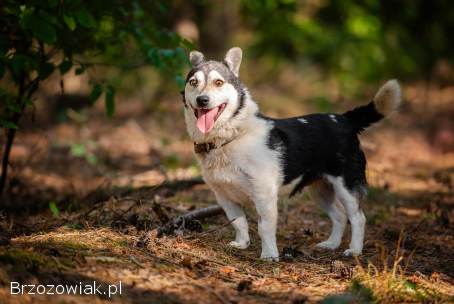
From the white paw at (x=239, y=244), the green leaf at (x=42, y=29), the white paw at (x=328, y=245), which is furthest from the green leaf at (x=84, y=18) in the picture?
the white paw at (x=328, y=245)

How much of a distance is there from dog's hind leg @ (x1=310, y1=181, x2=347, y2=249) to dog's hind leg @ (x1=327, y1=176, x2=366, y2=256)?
25 centimetres

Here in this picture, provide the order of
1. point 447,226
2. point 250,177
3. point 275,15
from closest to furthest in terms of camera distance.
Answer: point 250,177 → point 447,226 → point 275,15

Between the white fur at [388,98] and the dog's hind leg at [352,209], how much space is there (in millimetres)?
880

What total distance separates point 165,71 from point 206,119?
340cm

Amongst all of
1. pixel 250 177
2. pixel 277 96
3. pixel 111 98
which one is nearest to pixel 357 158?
pixel 250 177

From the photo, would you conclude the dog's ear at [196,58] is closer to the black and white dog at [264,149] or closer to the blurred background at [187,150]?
the black and white dog at [264,149]

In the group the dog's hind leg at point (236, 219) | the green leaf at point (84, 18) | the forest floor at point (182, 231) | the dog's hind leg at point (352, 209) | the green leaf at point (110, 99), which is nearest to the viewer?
the forest floor at point (182, 231)

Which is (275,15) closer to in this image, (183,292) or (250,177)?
(250,177)

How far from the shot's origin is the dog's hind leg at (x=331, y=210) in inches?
232

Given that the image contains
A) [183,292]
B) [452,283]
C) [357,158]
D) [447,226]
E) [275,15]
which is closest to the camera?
[183,292]

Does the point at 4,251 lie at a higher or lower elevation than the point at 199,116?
lower

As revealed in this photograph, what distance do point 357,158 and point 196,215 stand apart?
1.75 metres

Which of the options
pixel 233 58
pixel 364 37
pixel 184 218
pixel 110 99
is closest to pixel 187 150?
pixel 110 99

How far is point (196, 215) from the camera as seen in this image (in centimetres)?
591
